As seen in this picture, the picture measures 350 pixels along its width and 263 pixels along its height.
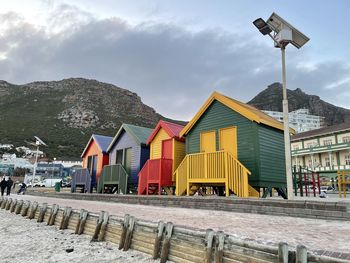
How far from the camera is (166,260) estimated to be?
5.45m

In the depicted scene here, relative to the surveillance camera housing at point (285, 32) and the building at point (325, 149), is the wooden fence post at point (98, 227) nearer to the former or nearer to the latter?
the surveillance camera housing at point (285, 32)

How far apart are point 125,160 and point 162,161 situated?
6187mm

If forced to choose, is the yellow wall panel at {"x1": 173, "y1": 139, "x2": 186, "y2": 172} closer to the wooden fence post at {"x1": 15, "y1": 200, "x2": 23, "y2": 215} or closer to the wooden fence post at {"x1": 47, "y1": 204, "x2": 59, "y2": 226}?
the wooden fence post at {"x1": 47, "y1": 204, "x2": 59, "y2": 226}

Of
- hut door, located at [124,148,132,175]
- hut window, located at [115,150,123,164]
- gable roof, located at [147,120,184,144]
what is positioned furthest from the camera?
hut window, located at [115,150,123,164]

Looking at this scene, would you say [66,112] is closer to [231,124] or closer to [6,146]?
[6,146]

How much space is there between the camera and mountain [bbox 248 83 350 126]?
160750mm

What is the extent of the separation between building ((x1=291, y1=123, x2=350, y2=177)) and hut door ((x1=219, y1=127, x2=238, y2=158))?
139ft

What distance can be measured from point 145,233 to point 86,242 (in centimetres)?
216

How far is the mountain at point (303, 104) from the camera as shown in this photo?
161 m

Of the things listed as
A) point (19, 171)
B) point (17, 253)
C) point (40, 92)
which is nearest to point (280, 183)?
point (17, 253)

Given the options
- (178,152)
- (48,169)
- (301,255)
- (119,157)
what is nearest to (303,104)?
(48,169)

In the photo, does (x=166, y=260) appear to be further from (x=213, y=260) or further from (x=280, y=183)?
(x=280, y=183)

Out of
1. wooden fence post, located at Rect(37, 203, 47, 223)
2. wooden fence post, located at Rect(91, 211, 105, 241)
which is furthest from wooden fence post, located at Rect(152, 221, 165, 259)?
wooden fence post, located at Rect(37, 203, 47, 223)

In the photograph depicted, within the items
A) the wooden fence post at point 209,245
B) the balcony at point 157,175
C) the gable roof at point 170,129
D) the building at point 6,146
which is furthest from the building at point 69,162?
the wooden fence post at point 209,245
